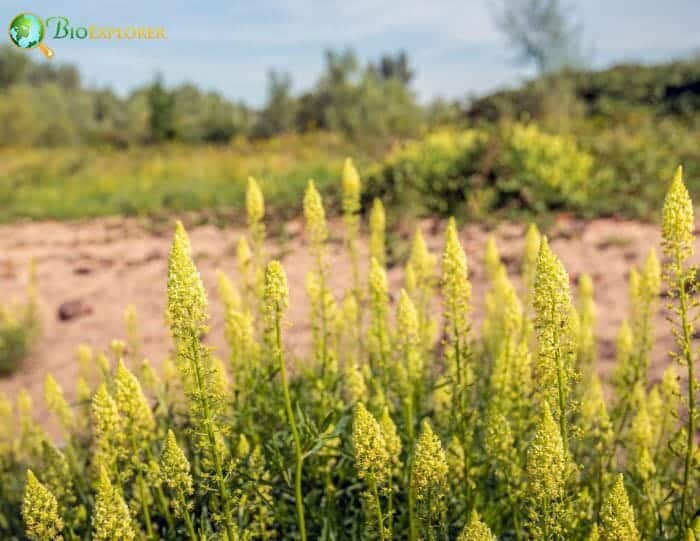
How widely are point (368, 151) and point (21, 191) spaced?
956cm

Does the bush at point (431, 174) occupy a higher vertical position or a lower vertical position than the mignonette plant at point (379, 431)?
higher

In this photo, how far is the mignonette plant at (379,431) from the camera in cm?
207

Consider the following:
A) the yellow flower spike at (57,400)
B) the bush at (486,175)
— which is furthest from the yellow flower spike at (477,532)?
the bush at (486,175)

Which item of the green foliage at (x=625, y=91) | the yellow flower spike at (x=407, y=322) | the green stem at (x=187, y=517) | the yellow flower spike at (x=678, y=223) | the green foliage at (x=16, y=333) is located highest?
the green foliage at (x=625, y=91)

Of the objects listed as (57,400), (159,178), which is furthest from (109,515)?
(159,178)

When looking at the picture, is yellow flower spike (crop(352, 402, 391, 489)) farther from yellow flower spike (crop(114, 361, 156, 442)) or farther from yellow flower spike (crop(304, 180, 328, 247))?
yellow flower spike (crop(304, 180, 328, 247))

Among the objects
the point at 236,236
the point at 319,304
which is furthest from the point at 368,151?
the point at 319,304

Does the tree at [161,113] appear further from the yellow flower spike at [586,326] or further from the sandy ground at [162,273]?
the yellow flower spike at [586,326]

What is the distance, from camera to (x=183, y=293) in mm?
2008

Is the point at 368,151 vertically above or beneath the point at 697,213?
above

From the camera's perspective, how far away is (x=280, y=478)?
308 cm

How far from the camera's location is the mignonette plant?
6.81 feet

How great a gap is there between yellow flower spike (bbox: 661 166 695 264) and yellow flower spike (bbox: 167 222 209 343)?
4.65ft

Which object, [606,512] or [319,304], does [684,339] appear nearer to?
[606,512]
